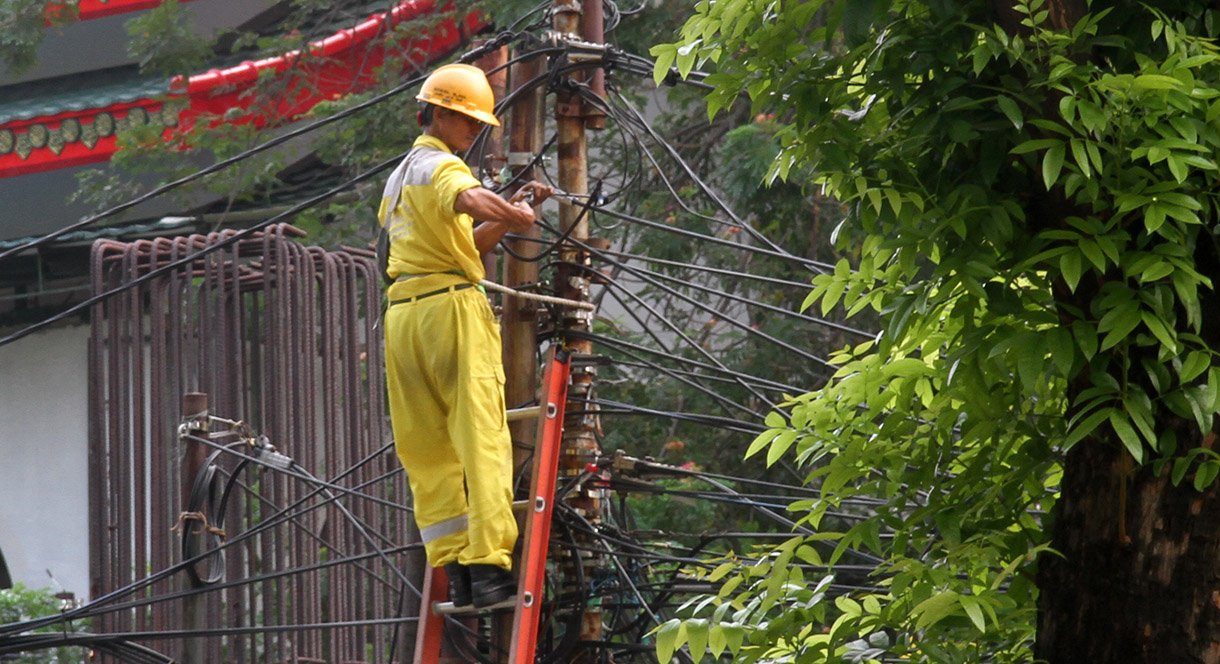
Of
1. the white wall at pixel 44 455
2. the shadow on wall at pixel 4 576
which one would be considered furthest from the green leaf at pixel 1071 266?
the shadow on wall at pixel 4 576

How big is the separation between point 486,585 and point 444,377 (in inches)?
32.1

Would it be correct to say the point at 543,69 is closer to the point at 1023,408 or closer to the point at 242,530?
the point at 242,530

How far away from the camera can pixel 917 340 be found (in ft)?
10.9

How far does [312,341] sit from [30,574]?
6.82 metres

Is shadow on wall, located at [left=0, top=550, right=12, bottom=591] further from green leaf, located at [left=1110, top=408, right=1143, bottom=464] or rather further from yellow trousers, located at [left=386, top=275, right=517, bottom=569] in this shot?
green leaf, located at [left=1110, top=408, right=1143, bottom=464]

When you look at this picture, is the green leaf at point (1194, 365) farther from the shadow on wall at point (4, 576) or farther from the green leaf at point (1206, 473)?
the shadow on wall at point (4, 576)

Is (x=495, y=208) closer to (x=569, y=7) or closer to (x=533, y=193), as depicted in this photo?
(x=533, y=193)

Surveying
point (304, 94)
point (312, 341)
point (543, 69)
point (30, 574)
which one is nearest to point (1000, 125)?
point (543, 69)

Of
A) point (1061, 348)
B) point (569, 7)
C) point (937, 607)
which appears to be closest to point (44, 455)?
point (569, 7)

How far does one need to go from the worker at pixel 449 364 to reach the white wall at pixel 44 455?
7761mm

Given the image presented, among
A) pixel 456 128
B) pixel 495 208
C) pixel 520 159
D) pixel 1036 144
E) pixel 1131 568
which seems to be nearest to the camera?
pixel 1036 144

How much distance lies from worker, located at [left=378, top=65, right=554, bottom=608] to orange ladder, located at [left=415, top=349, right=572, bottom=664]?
93mm

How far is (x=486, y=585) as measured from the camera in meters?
5.65

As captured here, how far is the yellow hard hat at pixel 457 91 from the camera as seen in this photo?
5711 millimetres
